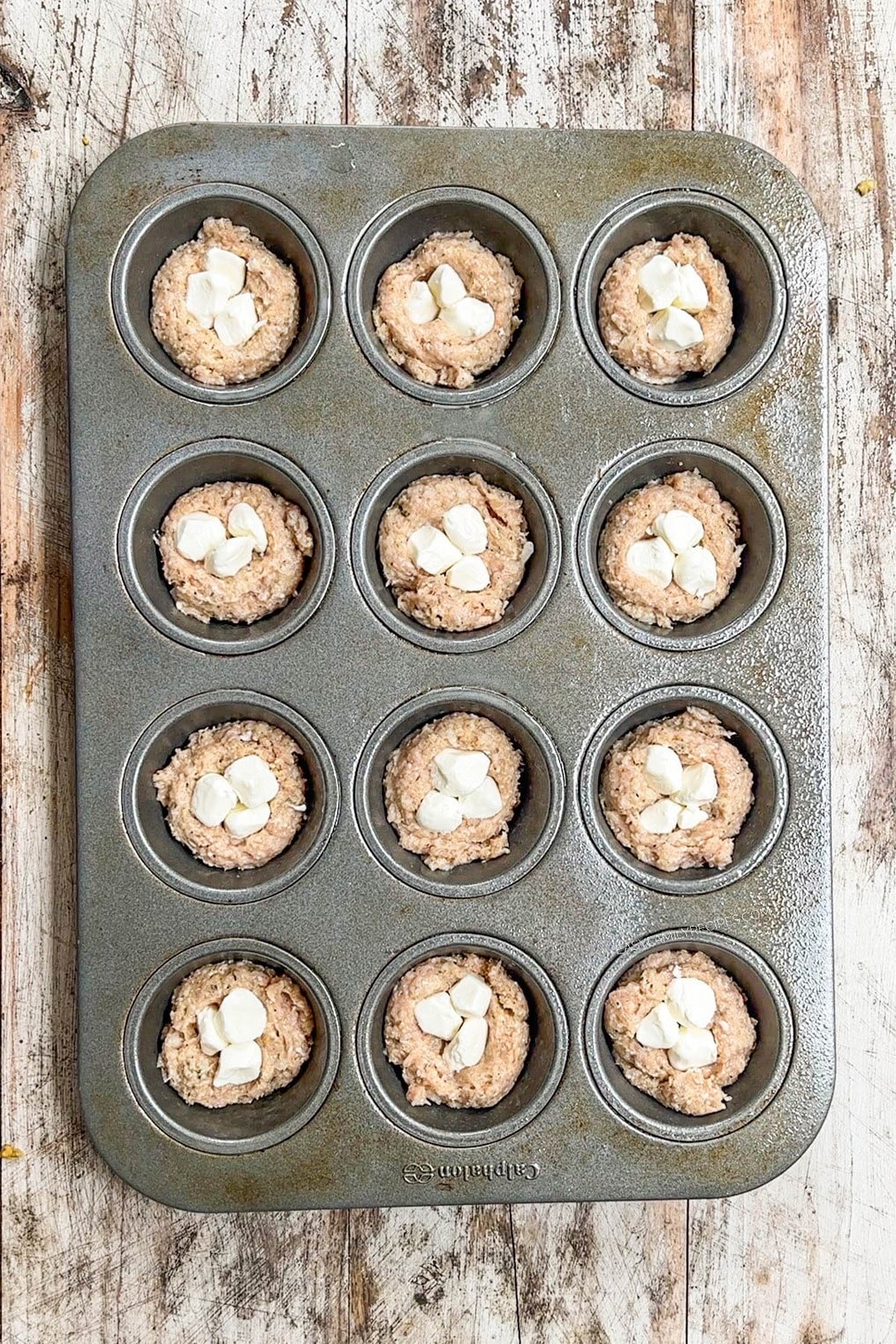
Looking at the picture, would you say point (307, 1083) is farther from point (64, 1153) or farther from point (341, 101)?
point (341, 101)

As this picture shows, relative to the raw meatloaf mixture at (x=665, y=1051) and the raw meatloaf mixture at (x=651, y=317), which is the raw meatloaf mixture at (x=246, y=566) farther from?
the raw meatloaf mixture at (x=665, y=1051)

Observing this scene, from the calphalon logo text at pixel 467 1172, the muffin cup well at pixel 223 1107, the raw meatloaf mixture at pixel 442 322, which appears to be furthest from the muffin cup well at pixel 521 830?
the raw meatloaf mixture at pixel 442 322

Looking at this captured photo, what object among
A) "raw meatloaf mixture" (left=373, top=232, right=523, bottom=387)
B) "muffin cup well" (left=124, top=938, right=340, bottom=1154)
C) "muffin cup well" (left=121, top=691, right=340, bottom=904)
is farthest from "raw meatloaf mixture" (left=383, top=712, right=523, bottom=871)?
"raw meatloaf mixture" (left=373, top=232, right=523, bottom=387)

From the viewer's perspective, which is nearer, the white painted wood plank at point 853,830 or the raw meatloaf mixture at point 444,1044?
the raw meatloaf mixture at point 444,1044

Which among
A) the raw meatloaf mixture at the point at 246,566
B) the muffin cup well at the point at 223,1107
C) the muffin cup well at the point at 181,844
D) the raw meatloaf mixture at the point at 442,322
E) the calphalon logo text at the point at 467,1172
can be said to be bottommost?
the calphalon logo text at the point at 467,1172

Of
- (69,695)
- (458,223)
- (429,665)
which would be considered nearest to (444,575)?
(429,665)

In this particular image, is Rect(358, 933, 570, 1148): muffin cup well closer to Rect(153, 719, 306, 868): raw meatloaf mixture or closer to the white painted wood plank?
Rect(153, 719, 306, 868): raw meatloaf mixture

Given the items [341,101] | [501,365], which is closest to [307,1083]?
[501,365]
